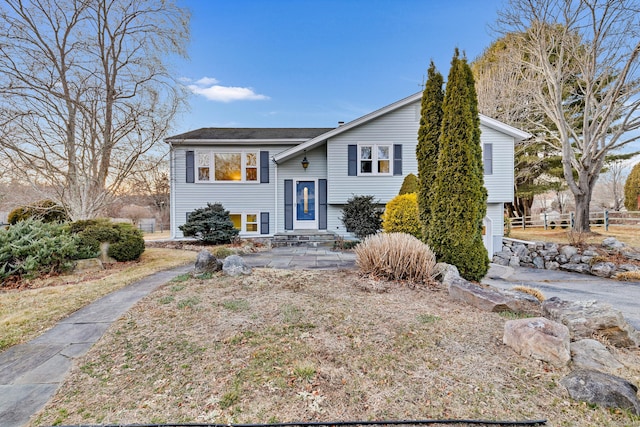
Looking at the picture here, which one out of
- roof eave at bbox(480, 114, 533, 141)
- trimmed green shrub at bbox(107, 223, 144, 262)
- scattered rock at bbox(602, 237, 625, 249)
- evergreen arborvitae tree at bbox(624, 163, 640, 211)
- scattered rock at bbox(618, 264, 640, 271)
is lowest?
scattered rock at bbox(618, 264, 640, 271)

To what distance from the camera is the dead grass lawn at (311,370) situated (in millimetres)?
1885

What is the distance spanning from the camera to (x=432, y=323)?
3.15 meters

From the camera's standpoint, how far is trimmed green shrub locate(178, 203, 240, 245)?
9805 mm

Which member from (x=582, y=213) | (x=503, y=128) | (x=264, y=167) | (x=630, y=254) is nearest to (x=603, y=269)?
(x=630, y=254)

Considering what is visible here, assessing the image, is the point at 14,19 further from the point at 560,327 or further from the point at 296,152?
the point at 560,327

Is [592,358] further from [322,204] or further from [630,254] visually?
[630,254]

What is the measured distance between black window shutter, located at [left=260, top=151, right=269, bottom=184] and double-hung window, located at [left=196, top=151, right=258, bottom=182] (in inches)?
9.6

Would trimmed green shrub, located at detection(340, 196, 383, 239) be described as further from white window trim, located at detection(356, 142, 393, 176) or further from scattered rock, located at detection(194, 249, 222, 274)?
scattered rock, located at detection(194, 249, 222, 274)

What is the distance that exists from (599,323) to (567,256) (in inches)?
376

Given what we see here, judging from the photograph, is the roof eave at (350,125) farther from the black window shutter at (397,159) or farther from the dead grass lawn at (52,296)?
the dead grass lawn at (52,296)

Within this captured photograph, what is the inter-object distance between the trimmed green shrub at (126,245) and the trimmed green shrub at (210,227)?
2389 mm

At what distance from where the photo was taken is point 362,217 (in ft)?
34.7

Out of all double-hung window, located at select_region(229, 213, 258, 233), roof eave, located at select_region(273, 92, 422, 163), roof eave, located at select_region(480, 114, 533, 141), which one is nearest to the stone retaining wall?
roof eave, located at select_region(480, 114, 533, 141)

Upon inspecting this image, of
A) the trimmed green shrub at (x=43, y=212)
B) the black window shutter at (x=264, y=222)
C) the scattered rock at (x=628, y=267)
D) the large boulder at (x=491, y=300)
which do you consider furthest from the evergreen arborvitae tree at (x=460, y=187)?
the trimmed green shrub at (x=43, y=212)
